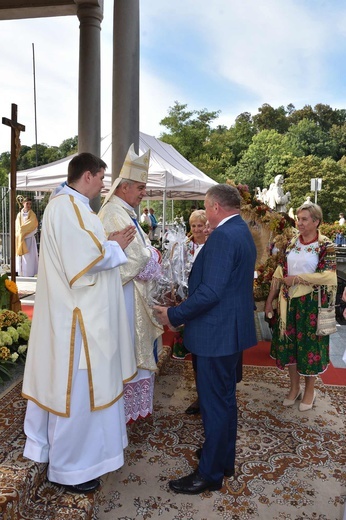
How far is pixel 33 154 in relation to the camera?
47156 mm

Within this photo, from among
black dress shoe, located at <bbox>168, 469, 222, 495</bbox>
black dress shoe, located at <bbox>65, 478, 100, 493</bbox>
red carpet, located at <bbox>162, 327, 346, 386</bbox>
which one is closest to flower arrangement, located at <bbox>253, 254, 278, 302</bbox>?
red carpet, located at <bbox>162, 327, 346, 386</bbox>

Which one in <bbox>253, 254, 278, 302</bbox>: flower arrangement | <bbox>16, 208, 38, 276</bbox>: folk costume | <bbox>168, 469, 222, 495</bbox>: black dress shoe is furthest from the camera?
<bbox>16, 208, 38, 276</bbox>: folk costume

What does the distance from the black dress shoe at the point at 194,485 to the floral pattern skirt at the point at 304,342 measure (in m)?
1.49

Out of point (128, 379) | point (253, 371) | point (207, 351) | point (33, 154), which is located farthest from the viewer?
point (33, 154)

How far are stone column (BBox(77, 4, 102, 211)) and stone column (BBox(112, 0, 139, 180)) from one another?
1746 millimetres

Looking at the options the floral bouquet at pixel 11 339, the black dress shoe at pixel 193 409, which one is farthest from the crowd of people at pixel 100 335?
the floral bouquet at pixel 11 339

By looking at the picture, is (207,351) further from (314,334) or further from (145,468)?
(314,334)

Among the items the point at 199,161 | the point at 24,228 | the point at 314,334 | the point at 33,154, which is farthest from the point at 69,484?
the point at 33,154

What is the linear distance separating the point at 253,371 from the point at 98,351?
2.94m

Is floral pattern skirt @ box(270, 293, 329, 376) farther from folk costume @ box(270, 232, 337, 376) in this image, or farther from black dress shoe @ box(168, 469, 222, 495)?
black dress shoe @ box(168, 469, 222, 495)

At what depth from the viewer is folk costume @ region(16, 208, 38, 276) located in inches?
415

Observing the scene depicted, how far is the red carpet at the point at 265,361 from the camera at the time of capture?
4.67 m

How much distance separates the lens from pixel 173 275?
333 cm

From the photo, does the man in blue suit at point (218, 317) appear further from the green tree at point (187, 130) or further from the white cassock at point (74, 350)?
the green tree at point (187, 130)
